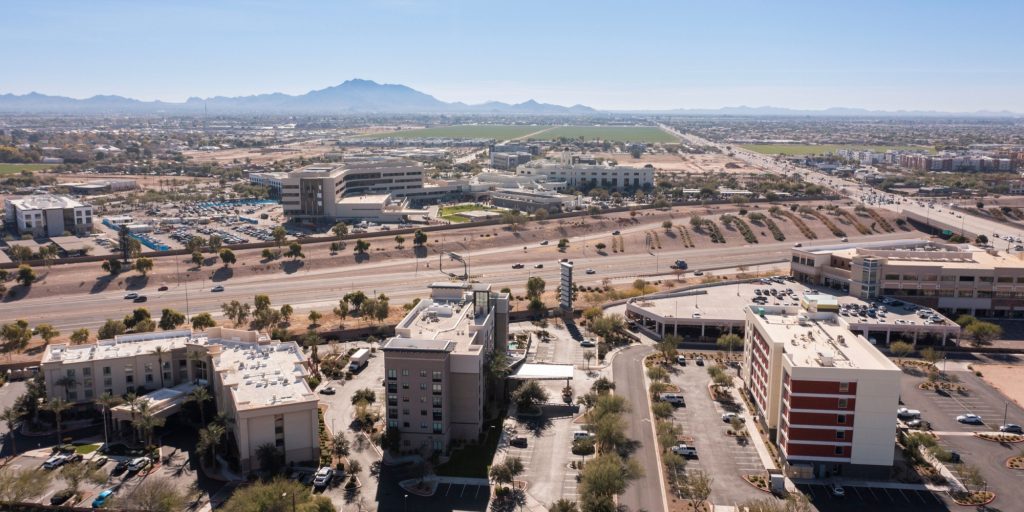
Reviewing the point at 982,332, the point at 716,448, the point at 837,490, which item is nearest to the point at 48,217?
the point at 716,448

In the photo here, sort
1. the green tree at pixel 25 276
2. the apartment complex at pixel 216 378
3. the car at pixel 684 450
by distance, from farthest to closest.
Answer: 1. the green tree at pixel 25 276
2. the car at pixel 684 450
3. the apartment complex at pixel 216 378

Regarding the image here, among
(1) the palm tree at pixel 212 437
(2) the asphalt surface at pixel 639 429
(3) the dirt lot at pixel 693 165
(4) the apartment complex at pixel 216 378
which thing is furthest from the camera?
(3) the dirt lot at pixel 693 165

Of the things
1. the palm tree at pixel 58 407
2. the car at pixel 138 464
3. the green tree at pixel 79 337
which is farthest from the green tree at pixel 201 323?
the car at pixel 138 464

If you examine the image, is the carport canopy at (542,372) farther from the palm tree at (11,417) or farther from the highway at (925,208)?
the highway at (925,208)

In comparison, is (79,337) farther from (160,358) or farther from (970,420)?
(970,420)

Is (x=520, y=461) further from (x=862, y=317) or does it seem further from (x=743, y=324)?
(x=862, y=317)
